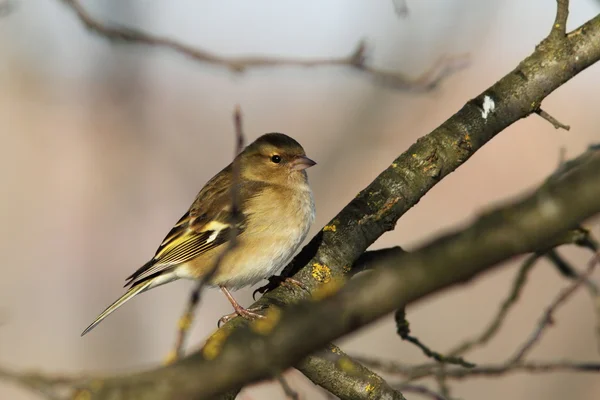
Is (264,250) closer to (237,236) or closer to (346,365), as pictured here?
(237,236)

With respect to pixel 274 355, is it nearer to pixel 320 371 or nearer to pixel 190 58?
pixel 320 371

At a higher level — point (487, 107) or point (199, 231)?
point (199, 231)

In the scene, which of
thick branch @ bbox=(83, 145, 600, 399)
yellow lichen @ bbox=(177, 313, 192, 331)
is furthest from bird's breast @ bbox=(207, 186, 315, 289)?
thick branch @ bbox=(83, 145, 600, 399)

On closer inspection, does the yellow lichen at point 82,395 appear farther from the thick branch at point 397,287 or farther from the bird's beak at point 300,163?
the bird's beak at point 300,163

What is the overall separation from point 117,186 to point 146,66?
2646 millimetres

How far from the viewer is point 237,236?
15.4ft

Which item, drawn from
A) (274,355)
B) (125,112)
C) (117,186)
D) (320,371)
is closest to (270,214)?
(320,371)

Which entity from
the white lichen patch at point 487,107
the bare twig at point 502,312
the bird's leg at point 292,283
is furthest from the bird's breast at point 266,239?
the white lichen patch at point 487,107

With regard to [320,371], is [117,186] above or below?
above

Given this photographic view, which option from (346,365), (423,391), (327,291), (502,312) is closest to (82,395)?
(327,291)

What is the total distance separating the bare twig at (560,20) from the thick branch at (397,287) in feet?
8.22

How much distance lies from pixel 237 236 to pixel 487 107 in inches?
68.9

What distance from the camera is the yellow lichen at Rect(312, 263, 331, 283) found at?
3826mm

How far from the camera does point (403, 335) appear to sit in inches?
155
